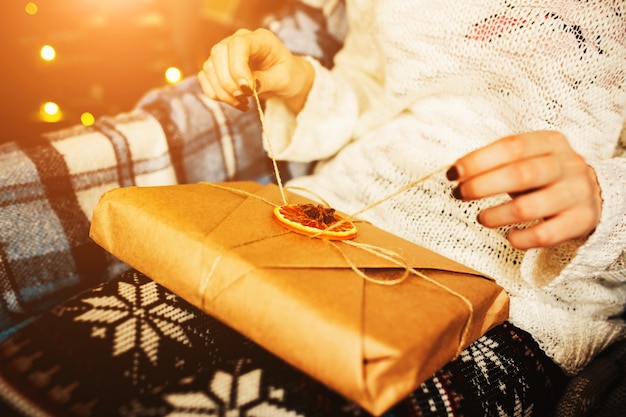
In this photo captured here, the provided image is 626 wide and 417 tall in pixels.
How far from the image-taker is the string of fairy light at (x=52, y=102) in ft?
3.72

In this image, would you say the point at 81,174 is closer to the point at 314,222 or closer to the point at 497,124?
the point at 314,222

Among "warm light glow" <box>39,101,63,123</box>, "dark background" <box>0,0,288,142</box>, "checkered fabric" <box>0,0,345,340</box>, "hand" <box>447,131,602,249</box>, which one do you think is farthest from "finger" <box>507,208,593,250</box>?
"warm light glow" <box>39,101,63,123</box>

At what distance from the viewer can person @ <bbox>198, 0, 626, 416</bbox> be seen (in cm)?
41

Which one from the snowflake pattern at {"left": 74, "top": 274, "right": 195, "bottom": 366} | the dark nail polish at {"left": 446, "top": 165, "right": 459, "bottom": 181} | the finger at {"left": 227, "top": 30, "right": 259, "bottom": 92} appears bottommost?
the snowflake pattern at {"left": 74, "top": 274, "right": 195, "bottom": 366}

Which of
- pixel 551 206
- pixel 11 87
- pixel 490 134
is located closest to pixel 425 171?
pixel 490 134

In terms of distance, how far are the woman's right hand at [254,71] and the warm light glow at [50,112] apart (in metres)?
0.82

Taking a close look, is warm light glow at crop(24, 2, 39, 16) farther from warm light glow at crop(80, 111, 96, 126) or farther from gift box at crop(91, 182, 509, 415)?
gift box at crop(91, 182, 509, 415)

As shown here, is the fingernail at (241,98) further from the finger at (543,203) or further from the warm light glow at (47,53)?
the warm light glow at (47,53)

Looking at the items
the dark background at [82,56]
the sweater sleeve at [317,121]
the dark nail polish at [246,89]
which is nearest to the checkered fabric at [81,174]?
the sweater sleeve at [317,121]

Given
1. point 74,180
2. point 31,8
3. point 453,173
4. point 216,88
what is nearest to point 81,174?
point 74,180

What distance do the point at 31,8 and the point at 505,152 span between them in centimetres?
128

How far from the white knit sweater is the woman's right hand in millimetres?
38

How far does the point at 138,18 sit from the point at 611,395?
155 cm

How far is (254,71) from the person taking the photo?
25.8 inches
